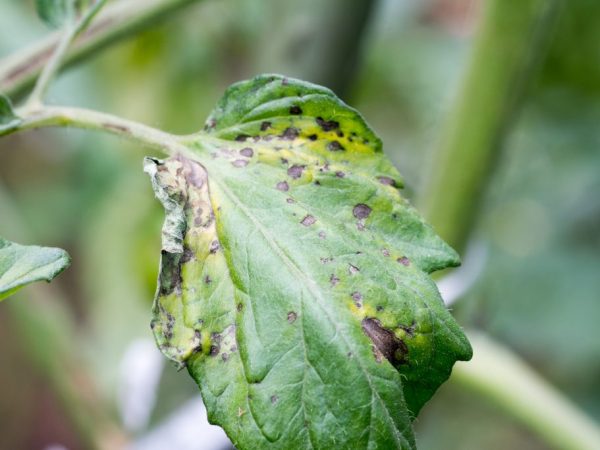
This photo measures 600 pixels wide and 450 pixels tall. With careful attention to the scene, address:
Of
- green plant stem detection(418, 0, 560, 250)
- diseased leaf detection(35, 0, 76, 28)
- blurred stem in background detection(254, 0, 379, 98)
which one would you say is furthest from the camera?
blurred stem in background detection(254, 0, 379, 98)

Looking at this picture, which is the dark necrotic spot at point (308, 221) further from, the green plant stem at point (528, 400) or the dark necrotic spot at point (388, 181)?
the green plant stem at point (528, 400)

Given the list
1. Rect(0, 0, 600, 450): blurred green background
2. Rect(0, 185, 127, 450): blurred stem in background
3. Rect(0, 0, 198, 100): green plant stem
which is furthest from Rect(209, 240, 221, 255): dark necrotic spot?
Rect(0, 185, 127, 450): blurred stem in background

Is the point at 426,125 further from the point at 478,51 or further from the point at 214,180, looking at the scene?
the point at 214,180

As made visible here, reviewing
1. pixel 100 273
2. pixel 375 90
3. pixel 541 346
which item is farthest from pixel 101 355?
pixel 541 346

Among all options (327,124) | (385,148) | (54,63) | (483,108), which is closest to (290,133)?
(327,124)

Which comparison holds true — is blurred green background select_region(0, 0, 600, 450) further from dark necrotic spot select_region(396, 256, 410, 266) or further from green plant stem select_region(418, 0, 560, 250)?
dark necrotic spot select_region(396, 256, 410, 266)

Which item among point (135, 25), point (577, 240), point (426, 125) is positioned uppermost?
point (135, 25)
